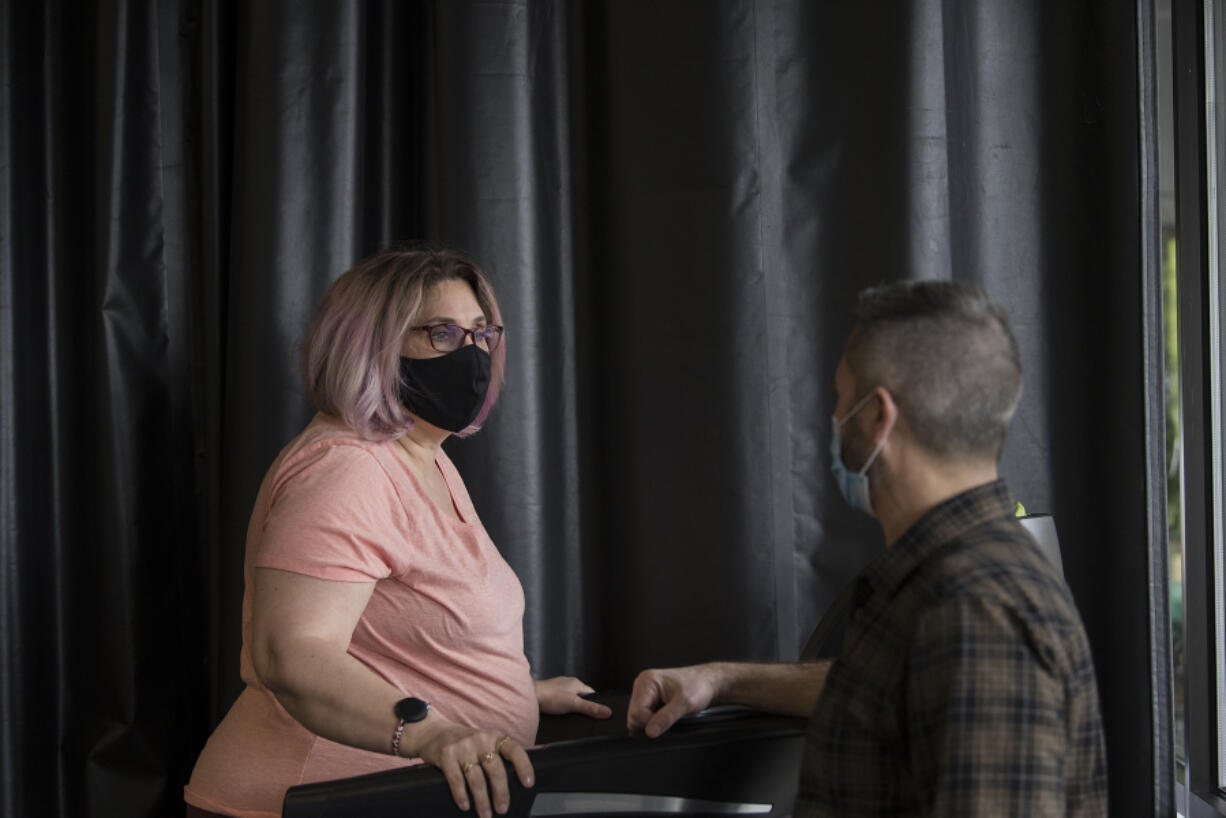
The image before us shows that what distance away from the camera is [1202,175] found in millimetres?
1650

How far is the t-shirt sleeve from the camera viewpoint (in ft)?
4.30

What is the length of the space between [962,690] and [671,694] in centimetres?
61

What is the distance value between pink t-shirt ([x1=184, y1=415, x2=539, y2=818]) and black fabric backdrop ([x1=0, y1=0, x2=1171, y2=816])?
1.32 ft

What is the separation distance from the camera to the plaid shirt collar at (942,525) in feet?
3.19

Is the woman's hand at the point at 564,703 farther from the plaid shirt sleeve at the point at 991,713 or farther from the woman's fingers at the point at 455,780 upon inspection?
the plaid shirt sleeve at the point at 991,713

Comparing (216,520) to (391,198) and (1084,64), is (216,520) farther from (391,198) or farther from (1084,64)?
(1084,64)

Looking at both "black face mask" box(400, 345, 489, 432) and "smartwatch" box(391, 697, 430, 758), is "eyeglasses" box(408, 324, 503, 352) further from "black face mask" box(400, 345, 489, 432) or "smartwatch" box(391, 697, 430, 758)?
"smartwatch" box(391, 697, 430, 758)

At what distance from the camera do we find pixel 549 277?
6.53 ft

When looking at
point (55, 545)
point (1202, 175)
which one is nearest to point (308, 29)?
point (55, 545)

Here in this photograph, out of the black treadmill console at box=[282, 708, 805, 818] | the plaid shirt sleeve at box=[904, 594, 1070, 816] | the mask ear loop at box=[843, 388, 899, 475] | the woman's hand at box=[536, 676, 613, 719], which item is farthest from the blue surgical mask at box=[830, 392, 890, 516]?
the woman's hand at box=[536, 676, 613, 719]

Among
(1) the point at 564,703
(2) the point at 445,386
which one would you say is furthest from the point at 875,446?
(1) the point at 564,703

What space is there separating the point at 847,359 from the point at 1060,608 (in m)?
0.29

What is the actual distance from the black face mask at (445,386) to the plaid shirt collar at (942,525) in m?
0.74

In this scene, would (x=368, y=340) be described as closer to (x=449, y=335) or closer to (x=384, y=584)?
(x=449, y=335)
